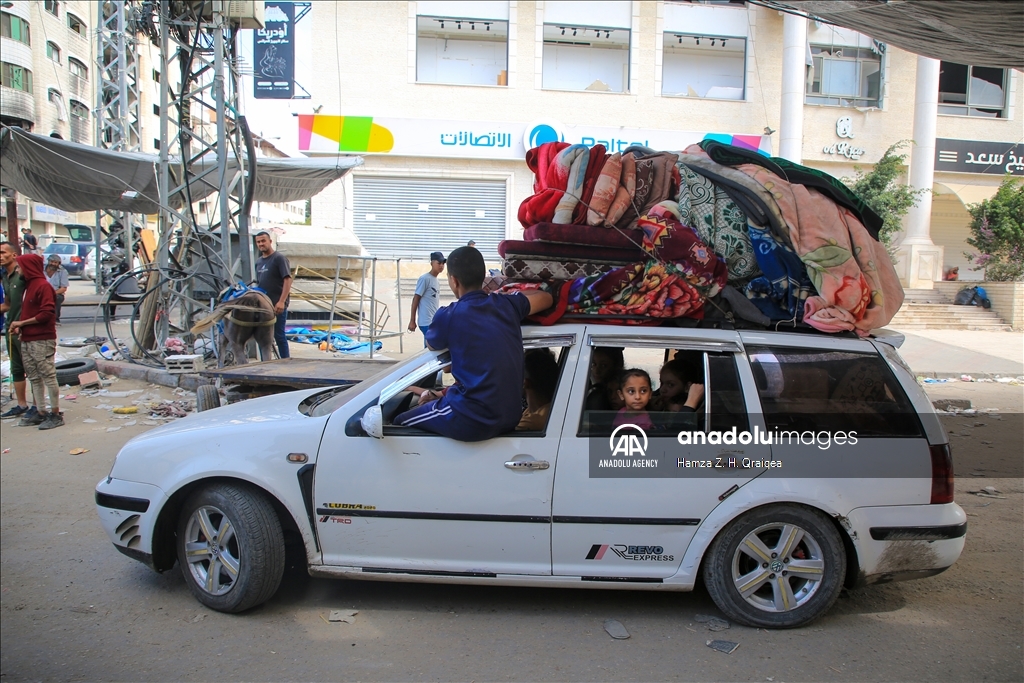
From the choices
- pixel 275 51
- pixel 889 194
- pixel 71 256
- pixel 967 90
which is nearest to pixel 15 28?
pixel 275 51

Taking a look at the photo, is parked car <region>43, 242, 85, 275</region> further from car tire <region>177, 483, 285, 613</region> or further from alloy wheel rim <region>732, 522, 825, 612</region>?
alloy wheel rim <region>732, 522, 825, 612</region>

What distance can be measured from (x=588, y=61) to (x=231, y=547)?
921 inches

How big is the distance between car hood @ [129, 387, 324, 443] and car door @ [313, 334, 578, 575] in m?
0.40

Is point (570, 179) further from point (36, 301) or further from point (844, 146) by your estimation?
point (844, 146)

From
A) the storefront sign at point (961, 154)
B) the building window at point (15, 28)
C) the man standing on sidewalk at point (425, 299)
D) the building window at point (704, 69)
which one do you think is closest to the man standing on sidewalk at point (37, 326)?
the man standing on sidewalk at point (425, 299)

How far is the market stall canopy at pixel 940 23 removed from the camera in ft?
13.8

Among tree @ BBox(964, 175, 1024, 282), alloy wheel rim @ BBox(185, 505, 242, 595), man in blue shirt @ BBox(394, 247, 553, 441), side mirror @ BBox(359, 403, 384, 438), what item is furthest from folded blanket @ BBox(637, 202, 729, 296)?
tree @ BBox(964, 175, 1024, 282)

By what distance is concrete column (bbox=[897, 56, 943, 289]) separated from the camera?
20297mm

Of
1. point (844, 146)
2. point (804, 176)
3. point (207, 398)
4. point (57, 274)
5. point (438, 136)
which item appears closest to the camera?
point (804, 176)

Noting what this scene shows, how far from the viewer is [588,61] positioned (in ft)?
79.9

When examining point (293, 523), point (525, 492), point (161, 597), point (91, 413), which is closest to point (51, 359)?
point (91, 413)

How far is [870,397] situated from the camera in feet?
11.7

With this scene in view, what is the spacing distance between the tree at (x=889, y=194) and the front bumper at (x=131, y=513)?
19873 mm

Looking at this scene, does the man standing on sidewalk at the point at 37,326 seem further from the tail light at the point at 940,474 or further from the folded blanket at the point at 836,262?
the tail light at the point at 940,474
